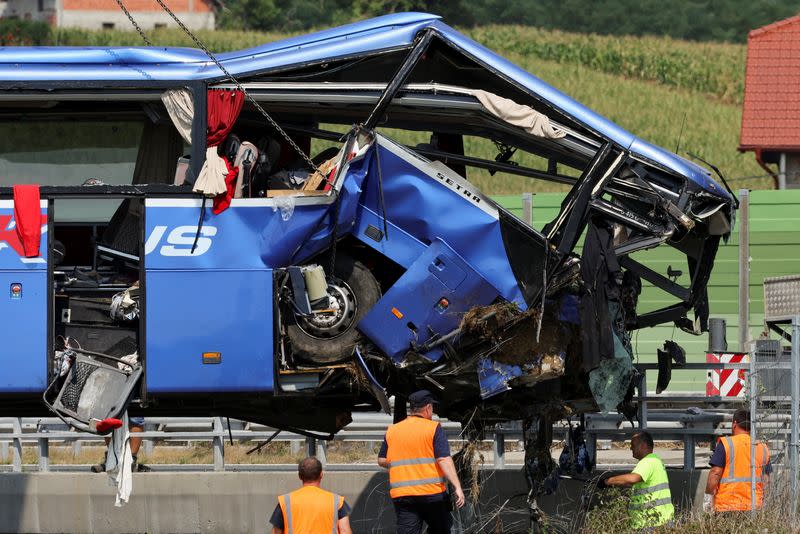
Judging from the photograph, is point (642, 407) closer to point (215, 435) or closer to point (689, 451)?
point (689, 451)

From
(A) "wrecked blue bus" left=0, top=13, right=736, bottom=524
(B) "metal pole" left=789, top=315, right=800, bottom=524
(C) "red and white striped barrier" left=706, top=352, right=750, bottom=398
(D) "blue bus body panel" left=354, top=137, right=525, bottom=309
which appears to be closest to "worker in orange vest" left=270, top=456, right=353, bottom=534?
(A) "wrecked blue bus" left=0, top=13, right=736, bottom=524

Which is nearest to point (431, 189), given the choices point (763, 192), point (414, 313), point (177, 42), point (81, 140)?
point (414, 313)

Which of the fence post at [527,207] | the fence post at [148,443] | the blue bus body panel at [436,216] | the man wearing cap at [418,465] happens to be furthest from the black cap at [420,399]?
the fence post at [148,443]

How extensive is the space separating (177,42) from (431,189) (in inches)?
2317

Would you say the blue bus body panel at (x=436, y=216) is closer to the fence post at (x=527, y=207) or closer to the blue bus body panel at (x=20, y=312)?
the blue bus body panel at (x=20, y=312)

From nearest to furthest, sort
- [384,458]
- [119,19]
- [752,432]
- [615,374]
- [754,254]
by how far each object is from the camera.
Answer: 1. [384,458]
2. [615,374]
3. [752,432]
4. [754,254]
5. [119,19]

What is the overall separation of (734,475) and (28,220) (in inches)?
250

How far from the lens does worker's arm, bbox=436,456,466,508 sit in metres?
10.0

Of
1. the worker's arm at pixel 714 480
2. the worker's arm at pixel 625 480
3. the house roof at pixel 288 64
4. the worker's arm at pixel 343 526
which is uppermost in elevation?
the house roof at pixel 288 64

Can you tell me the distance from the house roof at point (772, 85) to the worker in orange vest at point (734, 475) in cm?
2372

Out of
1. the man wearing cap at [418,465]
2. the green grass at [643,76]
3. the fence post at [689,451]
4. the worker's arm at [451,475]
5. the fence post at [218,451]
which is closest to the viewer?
the worker's arm at [451,475]

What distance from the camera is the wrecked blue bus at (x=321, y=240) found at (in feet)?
34.2

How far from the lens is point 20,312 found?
10.4 meters

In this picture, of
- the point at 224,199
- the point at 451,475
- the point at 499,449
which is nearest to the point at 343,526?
the point at 451,475
